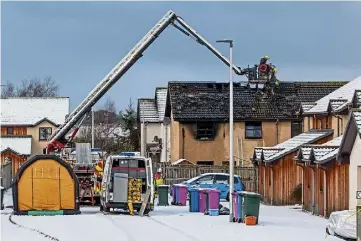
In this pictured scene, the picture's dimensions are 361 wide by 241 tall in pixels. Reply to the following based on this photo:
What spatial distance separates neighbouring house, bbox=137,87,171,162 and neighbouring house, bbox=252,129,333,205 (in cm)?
2474

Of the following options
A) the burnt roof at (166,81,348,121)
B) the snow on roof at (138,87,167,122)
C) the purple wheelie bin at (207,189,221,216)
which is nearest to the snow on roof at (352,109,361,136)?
the purple wheelie bin at (207,189,221,216)

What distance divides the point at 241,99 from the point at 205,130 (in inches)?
131

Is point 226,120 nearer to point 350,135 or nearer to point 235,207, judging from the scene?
point 235,207

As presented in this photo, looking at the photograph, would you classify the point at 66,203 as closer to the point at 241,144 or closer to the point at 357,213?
the point at 357,213

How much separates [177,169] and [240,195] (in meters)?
25.7

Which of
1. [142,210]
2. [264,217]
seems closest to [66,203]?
[142,210]

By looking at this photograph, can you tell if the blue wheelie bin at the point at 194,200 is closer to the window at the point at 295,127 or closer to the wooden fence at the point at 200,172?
the wooden fence at the point at 200,172

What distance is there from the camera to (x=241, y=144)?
2456 inches

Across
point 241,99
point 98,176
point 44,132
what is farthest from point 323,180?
point 44,132

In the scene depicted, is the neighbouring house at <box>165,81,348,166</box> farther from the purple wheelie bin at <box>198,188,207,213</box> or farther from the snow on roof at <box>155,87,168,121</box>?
the purple wheelie bin at <box>198,188,207,213</box>

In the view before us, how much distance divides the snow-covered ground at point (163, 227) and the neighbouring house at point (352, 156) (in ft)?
5.06

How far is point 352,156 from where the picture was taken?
30734 mm

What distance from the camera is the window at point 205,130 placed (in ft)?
204

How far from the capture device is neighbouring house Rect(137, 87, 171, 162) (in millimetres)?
72875
